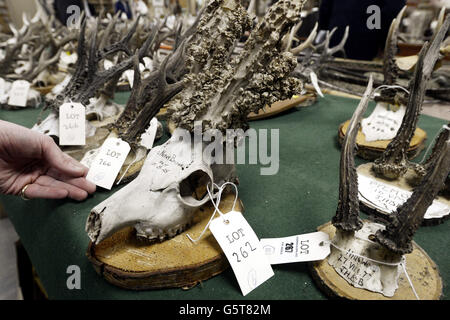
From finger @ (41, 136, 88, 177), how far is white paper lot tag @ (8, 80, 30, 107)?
1.40m

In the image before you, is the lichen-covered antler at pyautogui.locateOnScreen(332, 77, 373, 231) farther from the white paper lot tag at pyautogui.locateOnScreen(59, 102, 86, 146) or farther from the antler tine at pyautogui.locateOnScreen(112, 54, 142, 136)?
the white paper lot tag at pyautogui.locateOnScreen(59, 102, 86, 146)

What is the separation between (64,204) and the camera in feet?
3.92

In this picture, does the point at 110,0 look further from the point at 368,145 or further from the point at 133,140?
the point at 368,145

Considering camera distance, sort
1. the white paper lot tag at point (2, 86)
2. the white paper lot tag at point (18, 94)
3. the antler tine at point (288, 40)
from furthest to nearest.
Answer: the white paper lot tag at point (2, 86), the white paper lot tag at point (18, 94), the antler tine at point (288, 40)

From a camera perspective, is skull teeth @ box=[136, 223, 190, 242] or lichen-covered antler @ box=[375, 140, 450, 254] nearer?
lichen-covered antler @ box=[375, 140, 450, 254]

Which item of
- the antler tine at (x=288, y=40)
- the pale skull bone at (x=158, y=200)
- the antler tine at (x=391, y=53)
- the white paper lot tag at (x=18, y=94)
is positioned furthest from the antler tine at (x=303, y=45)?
the white paper lot tag at (x=18, y=94)

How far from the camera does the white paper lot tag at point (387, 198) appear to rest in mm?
1138

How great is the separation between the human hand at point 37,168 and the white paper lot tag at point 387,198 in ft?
3.67

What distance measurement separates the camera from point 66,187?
47.4 inches

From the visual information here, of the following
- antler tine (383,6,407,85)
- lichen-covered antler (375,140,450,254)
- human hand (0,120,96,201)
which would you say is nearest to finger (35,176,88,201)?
human hand (0,120,96,201)

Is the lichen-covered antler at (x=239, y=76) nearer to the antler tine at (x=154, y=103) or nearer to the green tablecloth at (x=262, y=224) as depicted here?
the antler tine at (x=154, y=103)

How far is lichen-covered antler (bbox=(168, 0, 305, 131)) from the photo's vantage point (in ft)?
2.73

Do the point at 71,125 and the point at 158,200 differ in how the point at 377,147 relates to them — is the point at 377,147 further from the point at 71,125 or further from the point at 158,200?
the point at 71,125

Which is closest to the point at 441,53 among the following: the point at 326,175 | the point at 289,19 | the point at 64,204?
the point at 326,175
